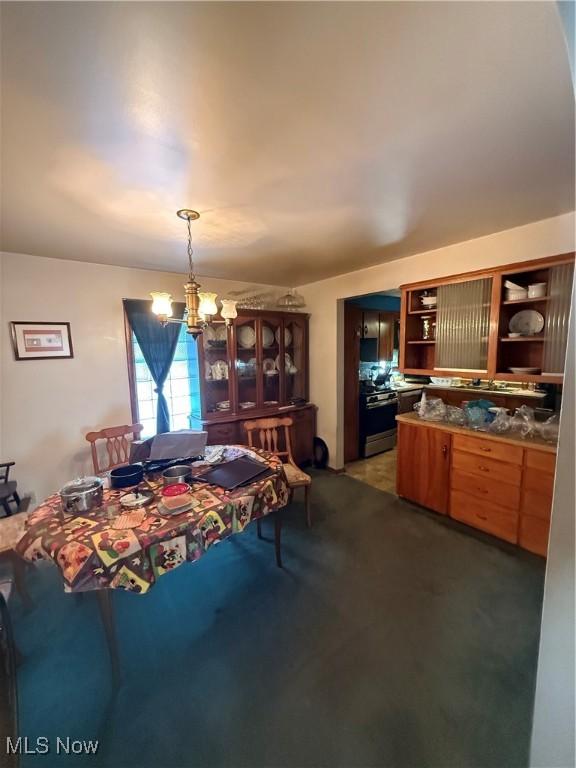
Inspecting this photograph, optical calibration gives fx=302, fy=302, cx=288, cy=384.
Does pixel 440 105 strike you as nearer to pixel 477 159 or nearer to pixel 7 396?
pixel 477 159

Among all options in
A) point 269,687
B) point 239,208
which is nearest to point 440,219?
point 239,208

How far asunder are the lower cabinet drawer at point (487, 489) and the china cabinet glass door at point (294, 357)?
2068 millimetres

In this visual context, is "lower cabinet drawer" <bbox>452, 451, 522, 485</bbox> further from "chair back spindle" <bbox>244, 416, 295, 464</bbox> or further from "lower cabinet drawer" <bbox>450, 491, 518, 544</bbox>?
"chair back spindle" <bbox>244, 416, 295, 464</bbox>

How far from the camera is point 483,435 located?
2.45m

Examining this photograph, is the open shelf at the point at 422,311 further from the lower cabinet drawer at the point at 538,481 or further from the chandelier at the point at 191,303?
the chandelier at the point at 191,303

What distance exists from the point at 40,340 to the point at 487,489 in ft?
13.2

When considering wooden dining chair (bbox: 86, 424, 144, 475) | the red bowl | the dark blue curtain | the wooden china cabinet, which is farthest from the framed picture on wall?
the red bowl

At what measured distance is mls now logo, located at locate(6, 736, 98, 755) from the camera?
1.19 metres

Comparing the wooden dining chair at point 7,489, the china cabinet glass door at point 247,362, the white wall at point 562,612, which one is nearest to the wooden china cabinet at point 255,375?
the china cabinet glass door at point 247,362

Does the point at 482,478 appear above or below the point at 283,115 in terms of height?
below

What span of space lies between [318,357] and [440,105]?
298cm

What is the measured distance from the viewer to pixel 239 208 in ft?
6.06

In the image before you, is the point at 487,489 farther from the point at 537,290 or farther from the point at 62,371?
the point at 62,371

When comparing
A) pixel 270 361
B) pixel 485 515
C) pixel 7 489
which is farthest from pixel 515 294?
pixel 7 489
